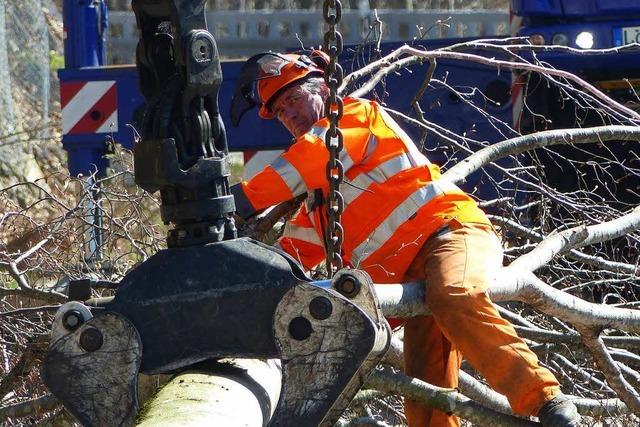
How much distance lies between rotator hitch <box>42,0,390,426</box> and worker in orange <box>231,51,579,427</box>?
1421mm

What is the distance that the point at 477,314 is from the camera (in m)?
4.10

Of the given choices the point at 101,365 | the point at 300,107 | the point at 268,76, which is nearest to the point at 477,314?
the point at 300,107

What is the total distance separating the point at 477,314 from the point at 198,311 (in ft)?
5.38

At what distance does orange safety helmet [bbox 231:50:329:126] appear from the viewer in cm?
449

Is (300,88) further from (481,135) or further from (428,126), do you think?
(481,135)

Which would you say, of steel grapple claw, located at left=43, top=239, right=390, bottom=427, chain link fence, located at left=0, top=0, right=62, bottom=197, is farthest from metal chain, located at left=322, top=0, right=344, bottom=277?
chain link fence, located at left=0, top=0, right=62, bottom=197

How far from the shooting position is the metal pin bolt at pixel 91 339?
8.63ft

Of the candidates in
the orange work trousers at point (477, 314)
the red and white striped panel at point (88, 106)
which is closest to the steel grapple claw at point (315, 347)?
the orange work trousers at point (477, 314)

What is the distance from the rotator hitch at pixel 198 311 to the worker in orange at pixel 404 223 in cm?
142

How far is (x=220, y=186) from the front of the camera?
2756 millimetres

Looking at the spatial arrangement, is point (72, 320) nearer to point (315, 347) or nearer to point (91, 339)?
point (91, 339)

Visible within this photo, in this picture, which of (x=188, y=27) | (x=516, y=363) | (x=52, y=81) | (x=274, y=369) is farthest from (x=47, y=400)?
(x=52, y=81)

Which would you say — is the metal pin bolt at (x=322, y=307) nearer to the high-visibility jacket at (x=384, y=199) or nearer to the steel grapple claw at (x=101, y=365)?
the steel grapple claw at (x=101, y=365)

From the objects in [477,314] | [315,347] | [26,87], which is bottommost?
[26,87]
